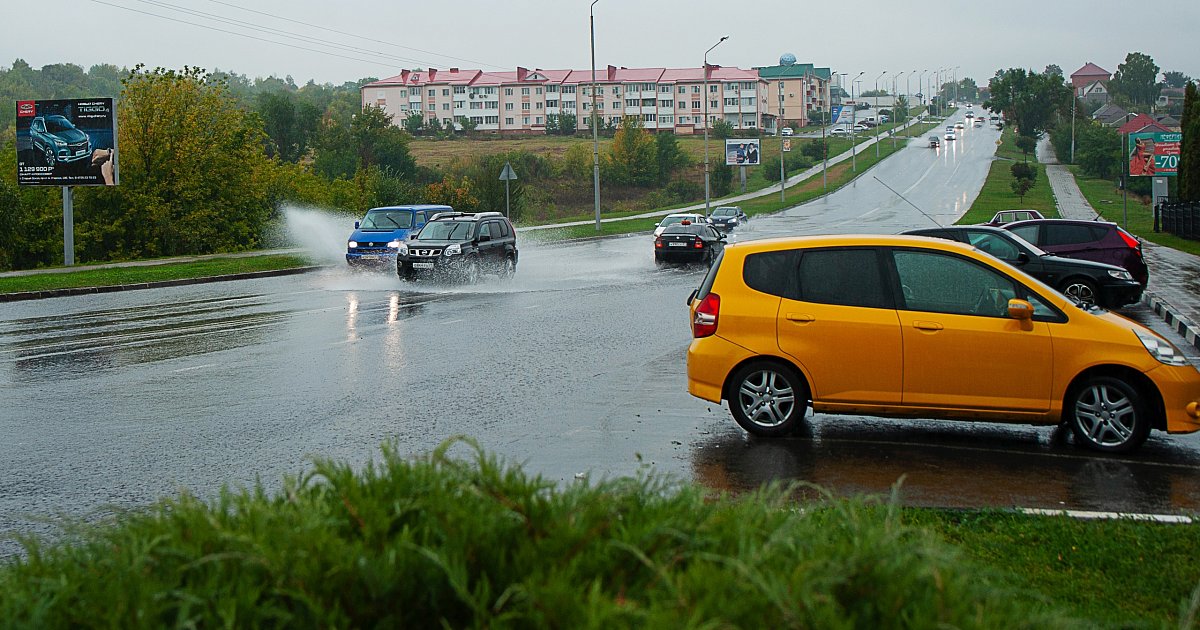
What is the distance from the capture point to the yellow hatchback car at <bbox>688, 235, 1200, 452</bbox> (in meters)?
Result: 8.52

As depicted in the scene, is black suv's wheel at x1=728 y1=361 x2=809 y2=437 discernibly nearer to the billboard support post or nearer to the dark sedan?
the dark sedan

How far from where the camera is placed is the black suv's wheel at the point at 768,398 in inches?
358

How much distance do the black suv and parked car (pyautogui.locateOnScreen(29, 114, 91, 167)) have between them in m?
Result: 12.3

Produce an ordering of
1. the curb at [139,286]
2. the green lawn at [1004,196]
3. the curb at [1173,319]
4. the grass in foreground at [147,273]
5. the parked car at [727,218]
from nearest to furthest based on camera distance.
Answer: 1. the curb at [1173,319]
2. the curb at [139,286]
3. the grass in foreground at [147,273]
4. the parked car at [727,218]
5. the green lawn at [1004,196]

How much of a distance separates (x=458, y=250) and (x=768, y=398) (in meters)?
17.9

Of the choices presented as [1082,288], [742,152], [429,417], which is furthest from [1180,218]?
[742,152]

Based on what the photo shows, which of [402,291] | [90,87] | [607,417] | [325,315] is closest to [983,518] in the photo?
[607,417]

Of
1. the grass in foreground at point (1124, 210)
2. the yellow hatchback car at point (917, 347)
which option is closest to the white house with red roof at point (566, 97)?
the grass in foreground at point (1124, 210)

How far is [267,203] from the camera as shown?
4688 cm

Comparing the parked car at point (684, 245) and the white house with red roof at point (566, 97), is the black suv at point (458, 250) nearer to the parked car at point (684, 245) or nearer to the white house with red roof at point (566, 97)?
the parked car at point (684, 245)

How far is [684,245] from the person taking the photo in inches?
1353

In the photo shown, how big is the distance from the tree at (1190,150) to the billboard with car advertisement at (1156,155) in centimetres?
618

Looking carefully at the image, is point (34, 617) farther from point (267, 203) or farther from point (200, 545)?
Result: point (267, 203)

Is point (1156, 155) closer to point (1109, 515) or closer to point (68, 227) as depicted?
point (68, 227)
